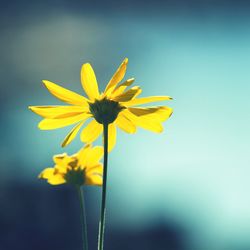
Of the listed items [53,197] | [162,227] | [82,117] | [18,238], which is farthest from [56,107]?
[162,227]

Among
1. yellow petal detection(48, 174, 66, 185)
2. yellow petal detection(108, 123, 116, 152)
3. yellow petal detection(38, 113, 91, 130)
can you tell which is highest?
yellow petal detection(38, 113, 91, 130)

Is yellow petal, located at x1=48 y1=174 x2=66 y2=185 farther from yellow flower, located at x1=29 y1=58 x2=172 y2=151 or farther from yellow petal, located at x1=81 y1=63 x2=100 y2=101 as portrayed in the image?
yellow petal, located at x1=81 y1=63 x2=100 y2=101

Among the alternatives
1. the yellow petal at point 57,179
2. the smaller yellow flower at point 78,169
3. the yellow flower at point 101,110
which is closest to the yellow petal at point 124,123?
the yellow flower at point 101,110

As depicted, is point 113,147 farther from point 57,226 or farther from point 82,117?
point 57,226

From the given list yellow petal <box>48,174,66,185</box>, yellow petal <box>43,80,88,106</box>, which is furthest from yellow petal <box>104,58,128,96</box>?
yellow petal <box>48,174,66,185</box>

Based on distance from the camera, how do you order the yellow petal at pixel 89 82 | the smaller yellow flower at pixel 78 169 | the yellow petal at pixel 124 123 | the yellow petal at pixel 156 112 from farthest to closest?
the smaller yellow flower at pixel 78 169
the yellow petal at pixel 124 123
the yellow petal at pixel 89 82
the yellow petal at pixel 156 112

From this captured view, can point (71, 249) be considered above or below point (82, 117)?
below

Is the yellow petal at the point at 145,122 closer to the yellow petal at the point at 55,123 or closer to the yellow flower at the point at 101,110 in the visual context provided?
the yellow flower at the point at 101,110
